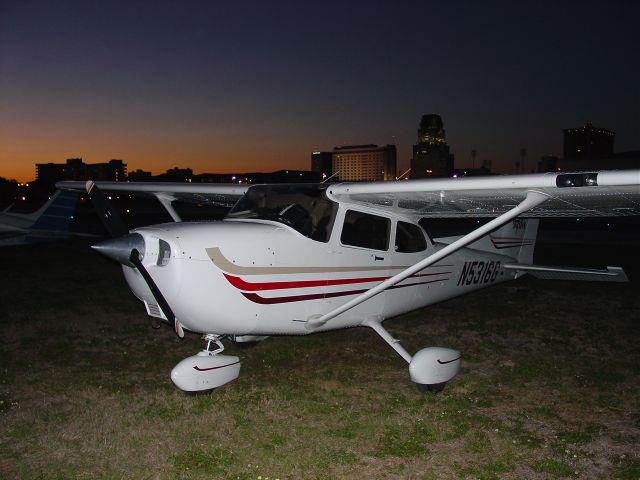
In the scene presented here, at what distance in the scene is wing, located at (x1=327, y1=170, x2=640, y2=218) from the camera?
3650mm

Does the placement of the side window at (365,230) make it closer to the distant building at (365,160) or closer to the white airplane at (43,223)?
the white airplane at (43,223)

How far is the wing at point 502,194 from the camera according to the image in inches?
144

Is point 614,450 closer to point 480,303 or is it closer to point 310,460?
point 310,460

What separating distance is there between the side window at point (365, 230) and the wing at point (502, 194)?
0.14 meters

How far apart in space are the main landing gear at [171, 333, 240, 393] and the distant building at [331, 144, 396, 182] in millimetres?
81089

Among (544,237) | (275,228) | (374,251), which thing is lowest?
(544,237)

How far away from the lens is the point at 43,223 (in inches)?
497

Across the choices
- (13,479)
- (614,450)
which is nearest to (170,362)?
(13,479)

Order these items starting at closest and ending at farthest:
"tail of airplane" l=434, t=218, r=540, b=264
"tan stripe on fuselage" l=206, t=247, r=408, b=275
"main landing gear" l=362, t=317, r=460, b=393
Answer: "tan stripe on fuselage" l=206, t=247, r=408, b=275
"main landing gear" l=362, t=317, r=460, b=393
"tail of airplane" l=434, t=218, r=540, b=264

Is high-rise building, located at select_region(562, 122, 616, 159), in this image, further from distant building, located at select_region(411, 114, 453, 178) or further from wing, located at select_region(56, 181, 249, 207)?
wing, located at select_region(56, 181, 249, 207)

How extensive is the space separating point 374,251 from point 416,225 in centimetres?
90

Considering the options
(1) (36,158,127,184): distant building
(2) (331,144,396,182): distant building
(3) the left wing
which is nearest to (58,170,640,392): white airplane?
(3) the left wing

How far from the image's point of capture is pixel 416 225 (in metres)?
5.95

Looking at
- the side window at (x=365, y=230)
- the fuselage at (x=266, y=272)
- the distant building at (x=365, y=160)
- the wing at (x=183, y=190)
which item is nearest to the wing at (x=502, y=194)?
the side window at (x=365, y=230)
